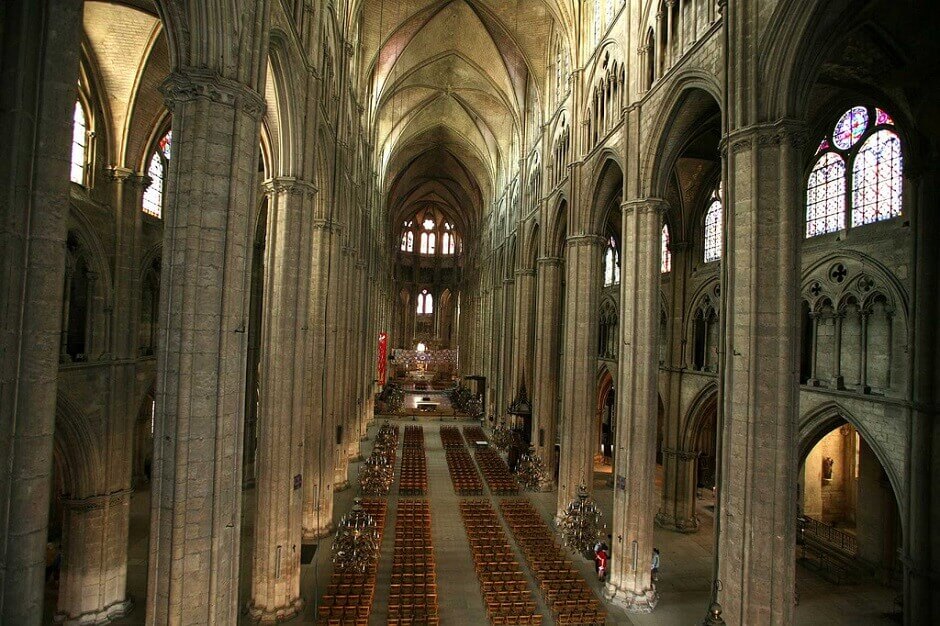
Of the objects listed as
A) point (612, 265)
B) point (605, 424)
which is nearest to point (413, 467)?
point (605, 424)

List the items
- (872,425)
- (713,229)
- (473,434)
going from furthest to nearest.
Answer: (473,434) < (713,229) < (872,425)

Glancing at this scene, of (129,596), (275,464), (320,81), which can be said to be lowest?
(129,596)

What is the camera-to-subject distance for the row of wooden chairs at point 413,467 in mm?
25250

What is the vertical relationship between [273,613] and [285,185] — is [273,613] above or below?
below

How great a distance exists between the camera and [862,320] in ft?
47.5

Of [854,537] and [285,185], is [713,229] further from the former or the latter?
[285,185]

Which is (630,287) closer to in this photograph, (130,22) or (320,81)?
(320,81)

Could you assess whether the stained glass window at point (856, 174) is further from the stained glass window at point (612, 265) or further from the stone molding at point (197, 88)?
the stone molding at point (197, 88)

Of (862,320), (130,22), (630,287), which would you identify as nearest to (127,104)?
(130,22)

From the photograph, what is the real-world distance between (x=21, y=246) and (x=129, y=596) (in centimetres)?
1397

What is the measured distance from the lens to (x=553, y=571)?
15812 mm

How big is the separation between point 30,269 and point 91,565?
1247 cm

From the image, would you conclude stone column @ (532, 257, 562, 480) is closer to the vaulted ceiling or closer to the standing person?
the standing person

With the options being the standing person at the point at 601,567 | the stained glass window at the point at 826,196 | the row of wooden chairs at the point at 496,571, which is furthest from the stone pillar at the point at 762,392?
the stained glass window at the point at 826,196
